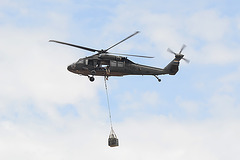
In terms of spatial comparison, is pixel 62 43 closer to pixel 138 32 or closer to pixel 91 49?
pixel 91 49

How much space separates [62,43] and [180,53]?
47.5ft

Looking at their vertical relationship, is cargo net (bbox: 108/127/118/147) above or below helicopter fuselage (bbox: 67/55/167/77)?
below

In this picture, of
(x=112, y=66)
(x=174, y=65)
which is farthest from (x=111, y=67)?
(x=174, y=65)

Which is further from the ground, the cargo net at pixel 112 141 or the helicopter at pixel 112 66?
the helicopter at pixel 112 66

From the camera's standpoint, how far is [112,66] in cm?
4847

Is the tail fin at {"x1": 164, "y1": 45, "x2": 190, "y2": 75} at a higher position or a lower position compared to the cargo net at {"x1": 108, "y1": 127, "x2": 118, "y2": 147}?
higher

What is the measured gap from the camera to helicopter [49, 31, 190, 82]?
159 ft

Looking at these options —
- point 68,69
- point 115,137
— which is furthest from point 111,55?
point 115,137

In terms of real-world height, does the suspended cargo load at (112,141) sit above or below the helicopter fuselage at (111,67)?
below

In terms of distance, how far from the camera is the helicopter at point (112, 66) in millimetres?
48594

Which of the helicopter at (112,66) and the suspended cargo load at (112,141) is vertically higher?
the helicopter at (112,66)

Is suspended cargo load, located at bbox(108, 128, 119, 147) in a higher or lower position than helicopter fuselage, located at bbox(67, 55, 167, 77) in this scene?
lower

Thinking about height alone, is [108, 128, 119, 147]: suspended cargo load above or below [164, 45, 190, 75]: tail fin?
below

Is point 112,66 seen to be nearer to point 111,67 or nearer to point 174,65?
point 111,67
